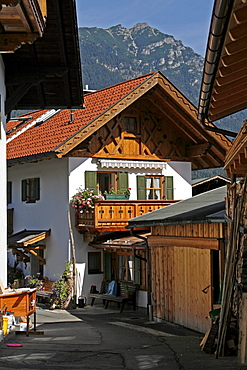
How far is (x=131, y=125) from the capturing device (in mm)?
27672

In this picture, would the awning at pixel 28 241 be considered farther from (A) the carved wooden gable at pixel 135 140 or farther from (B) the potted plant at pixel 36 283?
(A) the carved wooden gable at pixel 135 140

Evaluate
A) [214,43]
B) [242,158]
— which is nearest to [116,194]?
[242,158]

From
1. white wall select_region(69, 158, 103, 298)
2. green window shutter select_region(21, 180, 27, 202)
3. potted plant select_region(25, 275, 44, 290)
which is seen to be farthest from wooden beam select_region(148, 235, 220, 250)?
green window shutter select_region(21, 180, 27, 202)

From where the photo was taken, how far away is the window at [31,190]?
93.5 feet

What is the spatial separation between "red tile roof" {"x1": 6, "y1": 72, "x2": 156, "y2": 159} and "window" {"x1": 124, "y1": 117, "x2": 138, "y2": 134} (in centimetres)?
119

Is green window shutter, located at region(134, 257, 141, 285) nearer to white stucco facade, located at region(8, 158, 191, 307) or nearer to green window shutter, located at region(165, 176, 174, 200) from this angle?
white stucco facade, located at region(8, 158, 191, 307)

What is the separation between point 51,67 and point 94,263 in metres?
13.3

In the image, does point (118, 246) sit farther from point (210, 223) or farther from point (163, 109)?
point (210, 223)

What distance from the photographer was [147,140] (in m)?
28.0

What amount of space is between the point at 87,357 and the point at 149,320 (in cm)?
946

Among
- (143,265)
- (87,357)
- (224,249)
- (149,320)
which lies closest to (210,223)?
(224,249)

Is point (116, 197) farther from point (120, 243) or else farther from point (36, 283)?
point (36, 283)

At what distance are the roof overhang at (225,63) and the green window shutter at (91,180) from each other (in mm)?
15422

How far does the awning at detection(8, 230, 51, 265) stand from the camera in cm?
2673
